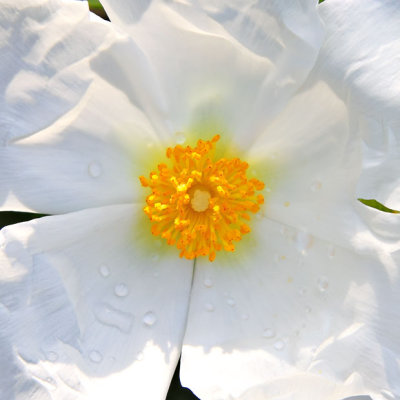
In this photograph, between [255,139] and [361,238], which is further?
[255,139]

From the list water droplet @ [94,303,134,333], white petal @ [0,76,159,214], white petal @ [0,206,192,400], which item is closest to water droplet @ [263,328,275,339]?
white petal @ [0,206,192,400]

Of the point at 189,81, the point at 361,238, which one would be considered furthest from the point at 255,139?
the point at 361,238

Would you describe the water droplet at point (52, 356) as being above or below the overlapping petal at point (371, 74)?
below

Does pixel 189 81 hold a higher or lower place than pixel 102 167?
higher

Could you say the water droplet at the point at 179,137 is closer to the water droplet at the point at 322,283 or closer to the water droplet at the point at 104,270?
the water droplet at the point at 104,270

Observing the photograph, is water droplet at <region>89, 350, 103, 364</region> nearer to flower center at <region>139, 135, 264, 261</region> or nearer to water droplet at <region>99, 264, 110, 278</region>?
water droplet at <region>99, 264, 110, 278</region>

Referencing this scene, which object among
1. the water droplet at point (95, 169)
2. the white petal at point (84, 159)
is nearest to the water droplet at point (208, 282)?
the white petal at point (84, 159)

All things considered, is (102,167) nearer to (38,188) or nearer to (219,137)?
(38,188)
